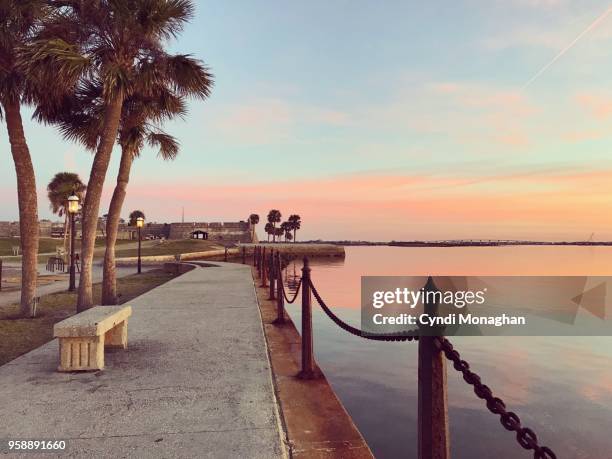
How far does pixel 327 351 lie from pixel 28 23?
10.6 m

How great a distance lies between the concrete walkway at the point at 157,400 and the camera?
11.4 feet

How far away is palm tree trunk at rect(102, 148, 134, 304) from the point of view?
1262cm

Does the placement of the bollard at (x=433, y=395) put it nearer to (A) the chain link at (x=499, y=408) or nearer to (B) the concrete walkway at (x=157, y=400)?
(A) the chain link at (x=499, y=408)

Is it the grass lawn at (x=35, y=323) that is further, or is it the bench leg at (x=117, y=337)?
the grass lawn at (x=35, y=323)

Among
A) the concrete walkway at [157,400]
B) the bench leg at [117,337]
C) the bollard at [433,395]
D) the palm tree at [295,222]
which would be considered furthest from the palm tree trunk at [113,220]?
the palm tree at [295,222]

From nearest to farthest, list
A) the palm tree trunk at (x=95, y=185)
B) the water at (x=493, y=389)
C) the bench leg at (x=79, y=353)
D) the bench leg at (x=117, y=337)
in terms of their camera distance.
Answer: the bench leg at (x=79, y=353) < the bench leg at (x=117, y=337) < the water at (x=493, y=389) < the palm tree trunk at (x=95, y=185)

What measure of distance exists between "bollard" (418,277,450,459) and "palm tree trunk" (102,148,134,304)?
1188 centimetres

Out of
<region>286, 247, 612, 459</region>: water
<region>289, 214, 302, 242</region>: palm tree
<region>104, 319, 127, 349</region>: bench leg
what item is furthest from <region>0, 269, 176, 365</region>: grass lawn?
<region>289, 214, 302, 242</region>: palm tree

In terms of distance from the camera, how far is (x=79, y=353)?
5.24 metres

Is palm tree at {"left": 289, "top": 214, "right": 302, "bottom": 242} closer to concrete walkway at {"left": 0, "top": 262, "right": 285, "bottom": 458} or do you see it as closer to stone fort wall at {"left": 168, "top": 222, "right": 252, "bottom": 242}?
stone fort wall at {"left": 168, "top": 222, "right": 252, "bottom": 242}

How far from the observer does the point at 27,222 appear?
10.1 metres

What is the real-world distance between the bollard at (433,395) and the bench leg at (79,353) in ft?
13.7

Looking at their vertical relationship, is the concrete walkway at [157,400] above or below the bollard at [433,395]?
below

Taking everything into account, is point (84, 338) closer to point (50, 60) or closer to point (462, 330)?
point (50, 60)
